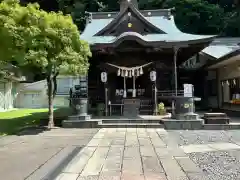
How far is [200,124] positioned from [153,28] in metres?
8.11

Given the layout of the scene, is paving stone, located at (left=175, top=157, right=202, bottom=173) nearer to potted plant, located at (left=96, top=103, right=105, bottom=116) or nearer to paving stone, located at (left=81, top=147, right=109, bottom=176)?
paving stone, located at (left=81, top=147, right=109, bottom=176)

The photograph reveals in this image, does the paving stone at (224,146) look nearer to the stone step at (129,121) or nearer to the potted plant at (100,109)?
the stone step at (129,121)

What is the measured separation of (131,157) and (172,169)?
1.28 m

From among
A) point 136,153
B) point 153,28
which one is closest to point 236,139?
point 136,153

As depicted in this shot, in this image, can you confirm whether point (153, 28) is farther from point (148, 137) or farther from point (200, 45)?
point (148, 137)

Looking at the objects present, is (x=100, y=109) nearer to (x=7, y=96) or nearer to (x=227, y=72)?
(x=227, y=72)

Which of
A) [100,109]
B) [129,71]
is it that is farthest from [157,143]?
[100,109]

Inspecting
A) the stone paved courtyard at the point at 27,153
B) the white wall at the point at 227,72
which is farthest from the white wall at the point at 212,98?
the stone paved courtyard at the point at 27,153

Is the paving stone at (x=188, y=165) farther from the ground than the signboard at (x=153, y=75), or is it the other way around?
the signboard at (x=153, y=75)

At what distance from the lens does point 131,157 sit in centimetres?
635

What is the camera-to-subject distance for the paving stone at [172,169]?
15.9 ft

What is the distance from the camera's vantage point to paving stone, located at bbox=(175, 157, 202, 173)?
5215 mm

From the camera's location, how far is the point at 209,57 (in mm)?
19188

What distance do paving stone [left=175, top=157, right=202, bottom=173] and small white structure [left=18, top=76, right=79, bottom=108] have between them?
24.7 m
